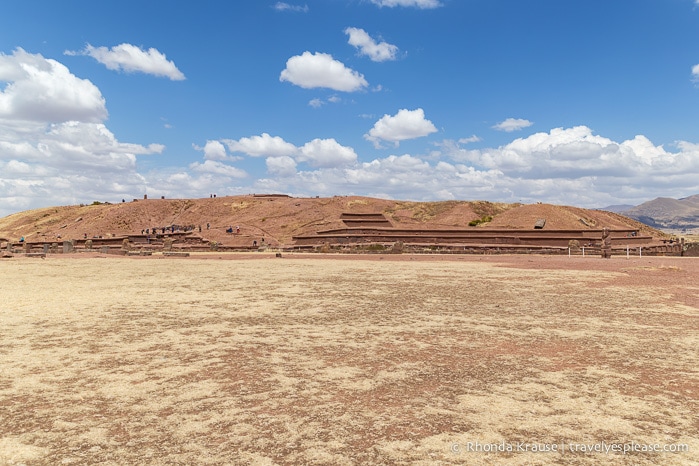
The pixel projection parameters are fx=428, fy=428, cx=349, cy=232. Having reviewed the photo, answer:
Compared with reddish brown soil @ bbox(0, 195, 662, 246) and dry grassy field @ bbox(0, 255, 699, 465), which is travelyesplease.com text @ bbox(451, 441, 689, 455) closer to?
dry grassy field @ bbox(0, 255, 699, 465)

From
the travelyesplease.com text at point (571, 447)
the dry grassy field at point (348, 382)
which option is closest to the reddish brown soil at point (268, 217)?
the dry grassy field at point (348, 382)

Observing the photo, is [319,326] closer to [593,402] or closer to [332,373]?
[332,373]

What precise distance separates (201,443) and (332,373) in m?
2.51

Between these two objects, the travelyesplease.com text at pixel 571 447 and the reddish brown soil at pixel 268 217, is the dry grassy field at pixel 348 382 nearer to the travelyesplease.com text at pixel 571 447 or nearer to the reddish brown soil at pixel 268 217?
the travelyesplease.com text at pixel 571 447

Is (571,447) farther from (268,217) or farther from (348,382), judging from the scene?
(268,217)

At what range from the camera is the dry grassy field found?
415 centimetres

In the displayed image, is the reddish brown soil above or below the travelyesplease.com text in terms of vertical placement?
above

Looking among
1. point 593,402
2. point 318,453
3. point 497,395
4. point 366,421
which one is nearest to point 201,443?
point 318,453

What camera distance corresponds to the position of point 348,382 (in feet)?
19.8

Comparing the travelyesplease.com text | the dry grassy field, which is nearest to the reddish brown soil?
the dry grassy field

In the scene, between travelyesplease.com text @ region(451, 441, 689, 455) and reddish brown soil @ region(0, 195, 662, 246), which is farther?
reddish brown soil @ region(0, 195, 662, 246)

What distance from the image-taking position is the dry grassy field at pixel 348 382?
13.6 ft

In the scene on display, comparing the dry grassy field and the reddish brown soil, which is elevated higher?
the reddish brown soil

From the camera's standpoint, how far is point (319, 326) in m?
9.69
